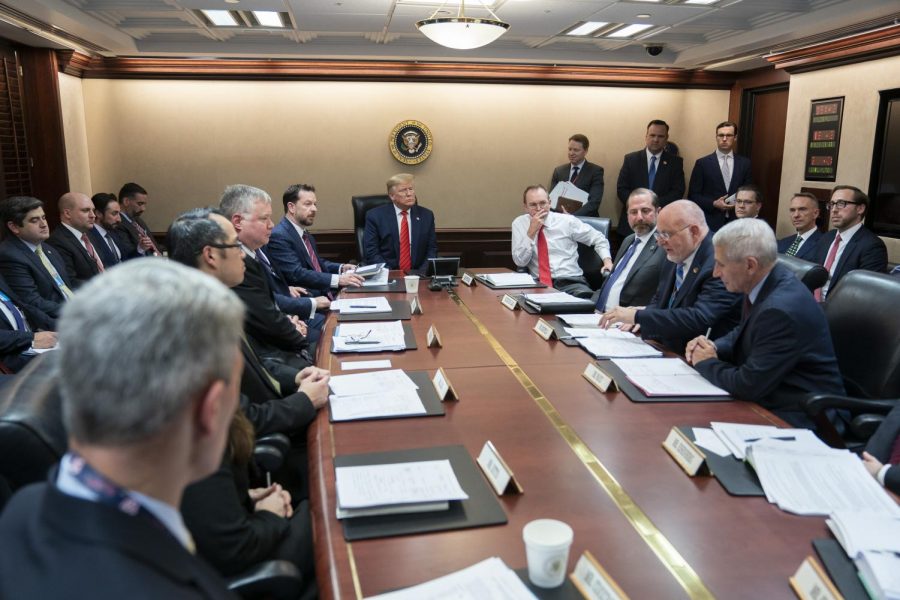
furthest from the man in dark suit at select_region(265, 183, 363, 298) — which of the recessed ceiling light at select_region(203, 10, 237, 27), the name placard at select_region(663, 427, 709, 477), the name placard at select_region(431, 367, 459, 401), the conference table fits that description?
the name placard at select_region(663, 427, 709, 477)

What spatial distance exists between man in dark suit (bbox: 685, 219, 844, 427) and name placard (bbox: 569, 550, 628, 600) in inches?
48.0

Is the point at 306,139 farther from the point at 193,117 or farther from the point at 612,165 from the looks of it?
the point at 612,165

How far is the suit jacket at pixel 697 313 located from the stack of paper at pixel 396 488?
1.59 m

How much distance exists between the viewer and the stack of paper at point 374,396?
1949 millimetres

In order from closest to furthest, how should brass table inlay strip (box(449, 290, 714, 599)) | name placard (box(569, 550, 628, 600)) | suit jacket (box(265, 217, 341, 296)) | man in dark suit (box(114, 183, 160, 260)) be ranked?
name placard (box(569, 550, 628, 600)) → brass table inlay strip (box(449, 290, 714, 599)) → suit jacket (box(265, 217, 341, 296)) → man in dark suit (box(114, 183, 160, 260))

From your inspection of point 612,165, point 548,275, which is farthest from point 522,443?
point 612,165

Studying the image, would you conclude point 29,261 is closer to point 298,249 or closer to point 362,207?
point 298,249

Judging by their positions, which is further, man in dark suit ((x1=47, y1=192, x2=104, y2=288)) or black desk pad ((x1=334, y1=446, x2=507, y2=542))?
man in dark suit ((x1=47, y1=192, x2=104, y2=288))

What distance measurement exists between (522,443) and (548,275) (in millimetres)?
2987

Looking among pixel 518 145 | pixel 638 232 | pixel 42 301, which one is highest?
pixel 518 145

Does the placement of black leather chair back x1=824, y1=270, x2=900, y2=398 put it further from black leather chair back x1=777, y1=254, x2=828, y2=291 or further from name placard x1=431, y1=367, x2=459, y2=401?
name placard x1=431, y1=367, x2=459, y2=401

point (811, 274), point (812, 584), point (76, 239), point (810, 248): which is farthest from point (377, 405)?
point (810, 248)

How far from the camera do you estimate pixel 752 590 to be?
117cm

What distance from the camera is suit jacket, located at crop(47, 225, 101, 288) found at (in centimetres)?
477
